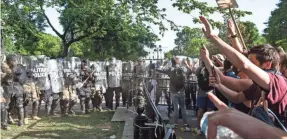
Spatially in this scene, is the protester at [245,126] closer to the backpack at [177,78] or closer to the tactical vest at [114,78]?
the backpack at [177,78]

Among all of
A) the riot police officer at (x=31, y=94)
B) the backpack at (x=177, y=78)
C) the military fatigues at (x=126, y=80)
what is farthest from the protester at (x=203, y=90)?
the riot police officer at (x=31, y=94)

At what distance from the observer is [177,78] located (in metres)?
7.68

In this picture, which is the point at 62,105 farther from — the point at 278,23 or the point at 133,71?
the point at 278,23

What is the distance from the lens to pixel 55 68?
10.4m

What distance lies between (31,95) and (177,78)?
150 inches

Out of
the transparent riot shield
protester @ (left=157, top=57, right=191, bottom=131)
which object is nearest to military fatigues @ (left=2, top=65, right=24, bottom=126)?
the transparent riot shield

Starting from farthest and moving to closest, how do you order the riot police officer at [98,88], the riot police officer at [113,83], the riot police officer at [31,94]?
the riot police officer at [113,83]
the riot police officer at [98,88]
the riot police officer at [31,94]

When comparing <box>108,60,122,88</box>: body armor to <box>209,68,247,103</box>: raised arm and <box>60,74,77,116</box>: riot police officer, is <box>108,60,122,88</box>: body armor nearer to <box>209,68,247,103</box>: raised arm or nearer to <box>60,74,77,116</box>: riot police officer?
<box>60,74,77,116</box>: riot police officer

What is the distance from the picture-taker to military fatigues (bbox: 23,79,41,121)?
8.43 meters

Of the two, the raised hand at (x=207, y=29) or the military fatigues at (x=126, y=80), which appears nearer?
the raised hand at (x=207, y=29)

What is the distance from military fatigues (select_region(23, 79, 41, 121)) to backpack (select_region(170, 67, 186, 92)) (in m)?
3.65

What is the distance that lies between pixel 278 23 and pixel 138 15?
21.9 m

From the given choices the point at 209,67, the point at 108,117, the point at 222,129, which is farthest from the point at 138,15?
the point at 222,129

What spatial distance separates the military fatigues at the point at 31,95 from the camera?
8.43m
